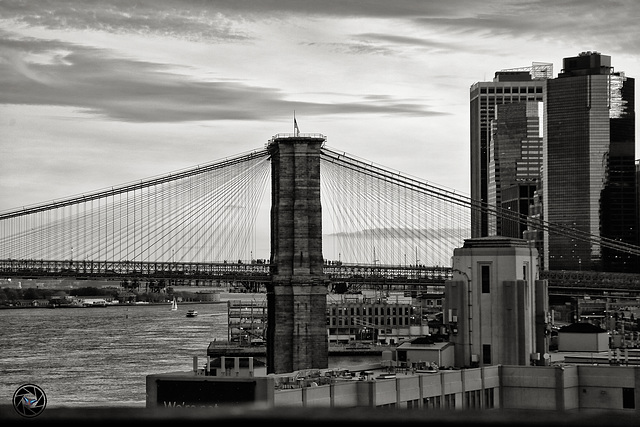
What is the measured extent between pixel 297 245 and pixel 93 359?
1582 inches

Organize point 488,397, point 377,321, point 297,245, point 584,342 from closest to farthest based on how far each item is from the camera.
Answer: point 488,397 < point 584,342 < point 297,245 < point 377,321

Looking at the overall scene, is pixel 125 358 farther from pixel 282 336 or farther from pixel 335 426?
pixel 335 426

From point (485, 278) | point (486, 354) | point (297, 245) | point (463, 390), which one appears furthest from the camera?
point (297, 245)

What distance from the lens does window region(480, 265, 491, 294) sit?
51.7 m

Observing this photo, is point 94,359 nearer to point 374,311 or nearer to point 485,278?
point 374,311

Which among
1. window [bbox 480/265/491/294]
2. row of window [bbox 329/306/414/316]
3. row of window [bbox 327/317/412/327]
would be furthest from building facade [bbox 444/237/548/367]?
row of window [bbox 329/306/414/316]

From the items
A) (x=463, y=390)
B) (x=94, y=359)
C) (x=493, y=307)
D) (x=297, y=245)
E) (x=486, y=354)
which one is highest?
(x=297, y=245)

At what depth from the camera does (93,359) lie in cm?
11644

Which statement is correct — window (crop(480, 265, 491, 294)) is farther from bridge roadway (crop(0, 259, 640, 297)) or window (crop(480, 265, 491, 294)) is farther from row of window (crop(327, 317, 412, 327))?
row of window (crop(327, 317, 412, 327))

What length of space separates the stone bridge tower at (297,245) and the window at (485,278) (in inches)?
1233

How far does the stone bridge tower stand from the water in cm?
1138

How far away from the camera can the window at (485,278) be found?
170 ft

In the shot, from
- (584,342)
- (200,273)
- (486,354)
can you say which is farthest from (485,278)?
(200,273)

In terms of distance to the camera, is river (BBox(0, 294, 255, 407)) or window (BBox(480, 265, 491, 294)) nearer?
window (BBox(480, 265, 491, 294))
